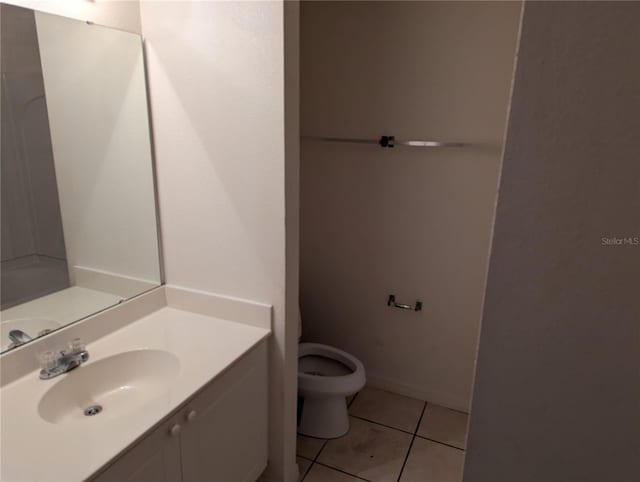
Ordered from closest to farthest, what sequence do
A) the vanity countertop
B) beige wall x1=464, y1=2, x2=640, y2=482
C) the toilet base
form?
beige wall x1=464, y1=2, x2=640, y2=482 → the vanity countertop → the toilet base

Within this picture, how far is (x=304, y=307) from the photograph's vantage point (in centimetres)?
268

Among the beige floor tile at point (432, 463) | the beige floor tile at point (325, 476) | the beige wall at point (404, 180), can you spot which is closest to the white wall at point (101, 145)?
the beige wall at point (404, 180)

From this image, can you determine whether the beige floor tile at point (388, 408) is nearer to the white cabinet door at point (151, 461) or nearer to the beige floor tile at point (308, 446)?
the beige floor tile at point (308, 446)

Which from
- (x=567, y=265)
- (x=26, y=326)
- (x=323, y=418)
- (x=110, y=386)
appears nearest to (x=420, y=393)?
(x=323, y=418)

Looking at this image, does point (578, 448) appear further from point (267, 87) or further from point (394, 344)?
point (394, 344)

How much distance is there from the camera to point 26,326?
1.38 m

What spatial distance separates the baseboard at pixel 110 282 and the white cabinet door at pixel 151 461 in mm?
702

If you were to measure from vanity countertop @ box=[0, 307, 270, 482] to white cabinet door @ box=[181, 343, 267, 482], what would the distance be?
66 millimetres

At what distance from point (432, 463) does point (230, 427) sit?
1097mm

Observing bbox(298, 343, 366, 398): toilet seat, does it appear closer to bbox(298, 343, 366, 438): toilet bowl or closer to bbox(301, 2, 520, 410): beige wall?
bbox(298, 343, 366, 438): toilet bowl

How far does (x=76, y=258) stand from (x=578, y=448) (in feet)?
5.45

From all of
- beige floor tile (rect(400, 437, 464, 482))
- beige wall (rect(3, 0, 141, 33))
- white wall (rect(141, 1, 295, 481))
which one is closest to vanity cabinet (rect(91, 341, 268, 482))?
white wall (rect(141, 1, 295, 481))

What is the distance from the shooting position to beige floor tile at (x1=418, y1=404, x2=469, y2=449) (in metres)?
2.17

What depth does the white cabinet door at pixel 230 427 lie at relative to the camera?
50.4 inches
